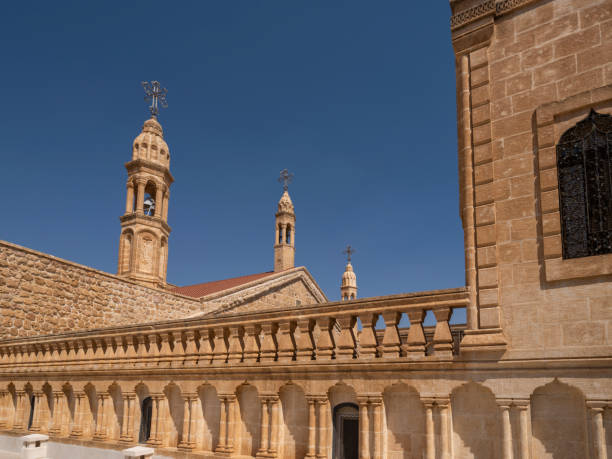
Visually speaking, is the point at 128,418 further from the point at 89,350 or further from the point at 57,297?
the point at 57,297

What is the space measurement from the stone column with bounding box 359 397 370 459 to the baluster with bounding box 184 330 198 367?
124 inches

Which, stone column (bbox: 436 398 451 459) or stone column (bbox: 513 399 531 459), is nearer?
stone column (bbox: 513 399 531 459)

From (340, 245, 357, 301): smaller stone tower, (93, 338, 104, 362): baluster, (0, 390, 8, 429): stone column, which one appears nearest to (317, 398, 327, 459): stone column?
(93, 338, 104, 362): baluster

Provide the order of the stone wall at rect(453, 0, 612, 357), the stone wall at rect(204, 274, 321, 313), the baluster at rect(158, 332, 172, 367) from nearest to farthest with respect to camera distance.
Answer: the stone wall at rect(453, 0, 612, 357) → the baluster at rect(158, 332, 172, 367) → the stone wall at rect(204, 274, 321, 313)

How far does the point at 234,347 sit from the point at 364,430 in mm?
2488

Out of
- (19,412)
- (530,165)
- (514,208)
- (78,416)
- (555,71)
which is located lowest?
(19,412)

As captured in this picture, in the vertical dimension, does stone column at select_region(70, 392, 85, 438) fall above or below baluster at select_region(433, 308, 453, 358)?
below

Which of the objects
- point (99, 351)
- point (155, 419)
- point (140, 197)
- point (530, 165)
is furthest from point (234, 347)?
point (140, 197)

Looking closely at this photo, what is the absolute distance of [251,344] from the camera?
8219mm

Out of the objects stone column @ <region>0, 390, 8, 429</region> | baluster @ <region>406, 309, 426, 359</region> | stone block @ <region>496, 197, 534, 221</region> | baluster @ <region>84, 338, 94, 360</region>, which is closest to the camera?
stone block @ <region>496, 197, 534, 221</region>

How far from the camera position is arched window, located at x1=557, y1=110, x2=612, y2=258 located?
5.98 m

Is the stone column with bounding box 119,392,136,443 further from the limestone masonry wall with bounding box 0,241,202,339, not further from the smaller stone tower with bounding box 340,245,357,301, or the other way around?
the smaller stone tower with bounding box 340,245,357,301

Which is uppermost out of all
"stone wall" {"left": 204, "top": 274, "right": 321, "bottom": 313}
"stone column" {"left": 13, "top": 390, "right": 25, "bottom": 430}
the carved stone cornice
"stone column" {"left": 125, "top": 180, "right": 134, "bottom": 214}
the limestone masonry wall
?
"stone column" {"left": 125, "top": 180, "right": 134, "bottom": 214}

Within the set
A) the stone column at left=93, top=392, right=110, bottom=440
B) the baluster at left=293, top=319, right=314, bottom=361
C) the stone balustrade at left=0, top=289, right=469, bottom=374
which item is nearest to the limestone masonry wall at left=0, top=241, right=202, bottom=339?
the stone balustrade at left=0, top=289, right=469, bottom=374
